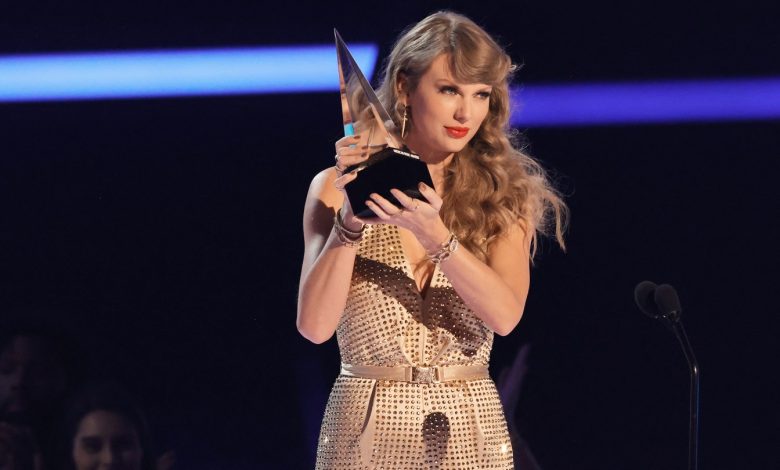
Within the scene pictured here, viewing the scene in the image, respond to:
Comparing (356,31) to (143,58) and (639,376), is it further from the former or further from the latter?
(639,376)

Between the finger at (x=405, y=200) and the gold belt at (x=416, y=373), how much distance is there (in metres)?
0.31

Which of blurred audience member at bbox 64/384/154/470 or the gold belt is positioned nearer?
the gold belt

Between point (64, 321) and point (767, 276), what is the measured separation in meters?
1.93

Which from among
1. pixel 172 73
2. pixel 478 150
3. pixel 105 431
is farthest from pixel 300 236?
pixel 478 150

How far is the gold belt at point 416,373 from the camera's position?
5.47 feet

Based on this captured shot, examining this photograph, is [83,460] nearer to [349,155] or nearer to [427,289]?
[427,289]

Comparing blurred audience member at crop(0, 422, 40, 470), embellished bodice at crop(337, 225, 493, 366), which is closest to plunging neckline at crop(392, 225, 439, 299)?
embellished bodice at crop(337, 225, 493, 366)

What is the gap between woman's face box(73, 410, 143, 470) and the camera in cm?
286

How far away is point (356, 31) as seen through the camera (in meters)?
2.83

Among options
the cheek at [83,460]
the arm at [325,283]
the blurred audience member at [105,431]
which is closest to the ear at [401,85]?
the arm at [325,283]

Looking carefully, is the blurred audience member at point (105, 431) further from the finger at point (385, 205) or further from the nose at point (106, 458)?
the finger at point (385, 205)

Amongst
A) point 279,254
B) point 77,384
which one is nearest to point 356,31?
point 279,254

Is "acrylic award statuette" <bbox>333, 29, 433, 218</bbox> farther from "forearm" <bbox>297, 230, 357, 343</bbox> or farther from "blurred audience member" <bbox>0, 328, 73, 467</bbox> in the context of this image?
"blurred audience member" <bbox>0, 328, 73, 467</bbox>

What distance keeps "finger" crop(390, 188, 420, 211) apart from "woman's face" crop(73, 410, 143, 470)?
5.48 feet
